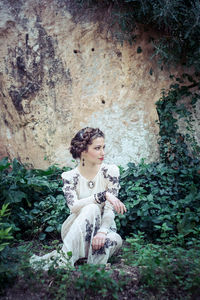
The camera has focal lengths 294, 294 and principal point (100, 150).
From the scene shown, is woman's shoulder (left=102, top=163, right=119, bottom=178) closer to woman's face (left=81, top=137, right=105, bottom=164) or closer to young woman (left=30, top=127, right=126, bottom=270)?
young woman (left=30, top=127, right=126, bottom=270)

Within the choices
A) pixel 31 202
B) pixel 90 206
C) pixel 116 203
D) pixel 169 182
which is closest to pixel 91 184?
pixel 90 206

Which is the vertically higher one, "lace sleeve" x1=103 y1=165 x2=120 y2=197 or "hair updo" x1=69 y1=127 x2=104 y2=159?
"hair updo" x1=69 y1=127 x2=104 y2=159

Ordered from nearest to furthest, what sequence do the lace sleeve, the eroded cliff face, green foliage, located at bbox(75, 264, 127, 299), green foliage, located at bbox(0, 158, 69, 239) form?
green foliage, located at bbox(75, 264, 127, 299) < the lace sleeve < green foliage, located at bbox(0, 158, 69, 239) < the eroded cliff face

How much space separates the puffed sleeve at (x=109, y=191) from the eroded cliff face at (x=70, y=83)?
2.15 meters

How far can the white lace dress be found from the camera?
2.88m

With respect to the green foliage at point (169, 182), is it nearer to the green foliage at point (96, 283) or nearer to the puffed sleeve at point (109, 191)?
the puffed sleeve at point (109, 191)

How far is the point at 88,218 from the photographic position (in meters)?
2.89

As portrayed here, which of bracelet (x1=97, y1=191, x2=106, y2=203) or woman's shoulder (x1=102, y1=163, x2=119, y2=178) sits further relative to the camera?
woman's shoulder (x1=102, y1=163, x2=119, y2=178)

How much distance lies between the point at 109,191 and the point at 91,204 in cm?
28

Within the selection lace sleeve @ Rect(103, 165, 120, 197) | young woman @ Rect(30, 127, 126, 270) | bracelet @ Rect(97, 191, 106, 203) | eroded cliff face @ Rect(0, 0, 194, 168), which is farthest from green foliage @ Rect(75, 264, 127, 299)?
eroded cliff face @ Rect(0, 0, 194, 168)

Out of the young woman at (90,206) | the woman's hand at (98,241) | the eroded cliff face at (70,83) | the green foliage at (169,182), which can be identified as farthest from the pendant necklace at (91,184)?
the eroded cliff face at (70,83)

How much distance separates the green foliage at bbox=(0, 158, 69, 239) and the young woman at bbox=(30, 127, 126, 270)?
1.05 meters

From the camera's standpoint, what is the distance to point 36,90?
5.65m

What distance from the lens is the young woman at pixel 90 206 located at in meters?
2.87
